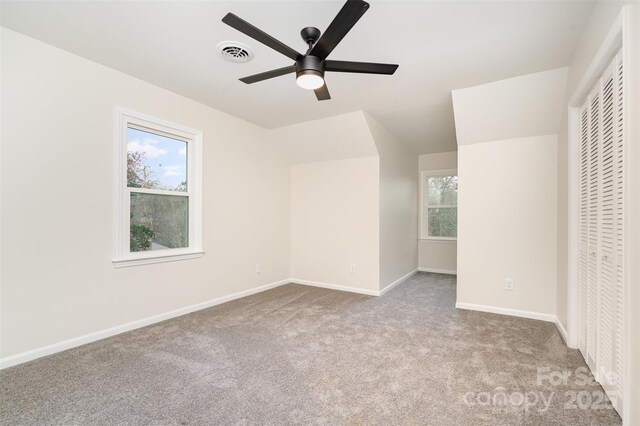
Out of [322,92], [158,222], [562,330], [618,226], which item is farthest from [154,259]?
[562,330]

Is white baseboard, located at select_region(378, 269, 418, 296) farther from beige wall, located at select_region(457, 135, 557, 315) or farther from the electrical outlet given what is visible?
the electrical outlet

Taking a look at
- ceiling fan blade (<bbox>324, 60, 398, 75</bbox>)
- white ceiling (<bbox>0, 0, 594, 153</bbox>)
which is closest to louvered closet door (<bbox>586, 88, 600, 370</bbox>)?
white ceiling (<bbox>0, 0, 594, 153</bbox>)

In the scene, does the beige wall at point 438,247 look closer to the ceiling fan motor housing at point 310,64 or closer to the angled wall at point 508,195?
the angled wall at point 508,195

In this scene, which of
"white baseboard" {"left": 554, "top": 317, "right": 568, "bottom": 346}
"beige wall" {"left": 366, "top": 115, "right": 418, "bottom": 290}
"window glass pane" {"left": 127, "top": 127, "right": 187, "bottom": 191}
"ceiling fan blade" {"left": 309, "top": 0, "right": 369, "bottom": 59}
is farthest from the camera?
"beige wall" {"left": 366, "top": 115, "right": 418, "bottom": 290}

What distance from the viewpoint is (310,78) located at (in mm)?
1903

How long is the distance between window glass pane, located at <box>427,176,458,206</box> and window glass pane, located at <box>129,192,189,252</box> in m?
4.68

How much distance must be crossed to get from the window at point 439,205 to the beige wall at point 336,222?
227 centimetres

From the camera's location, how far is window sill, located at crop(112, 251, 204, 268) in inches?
110

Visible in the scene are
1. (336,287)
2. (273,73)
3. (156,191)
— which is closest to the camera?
(273,73)

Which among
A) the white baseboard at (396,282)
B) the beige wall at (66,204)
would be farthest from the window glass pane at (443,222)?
the beige wall at (66,204)

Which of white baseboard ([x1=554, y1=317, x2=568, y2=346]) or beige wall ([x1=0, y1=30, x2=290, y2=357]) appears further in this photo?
white baseboard ([x1=554, y1=317, x2=568, y2=346])

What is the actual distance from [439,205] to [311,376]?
4.82 meters

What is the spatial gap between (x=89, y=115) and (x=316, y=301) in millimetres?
3101

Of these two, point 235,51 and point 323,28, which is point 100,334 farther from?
point 323,28
